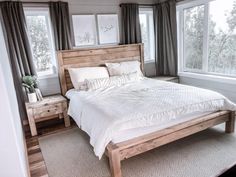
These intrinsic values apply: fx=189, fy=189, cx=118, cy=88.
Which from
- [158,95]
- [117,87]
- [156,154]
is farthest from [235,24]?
[156,154]

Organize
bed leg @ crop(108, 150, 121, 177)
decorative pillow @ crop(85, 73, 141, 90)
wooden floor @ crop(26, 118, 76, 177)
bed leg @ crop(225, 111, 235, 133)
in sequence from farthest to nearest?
decorative pillow @ crop(85, 73, 141, 90) < bed leg @ crop(225, 111, 235, 133) < wooden floor @ crop(26, 118, 76, 177) < bed leg @ crop(108, 150, 121, 177)

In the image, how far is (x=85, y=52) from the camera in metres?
3.61

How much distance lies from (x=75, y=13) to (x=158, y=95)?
2242 millimetres

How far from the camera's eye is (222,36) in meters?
3.43

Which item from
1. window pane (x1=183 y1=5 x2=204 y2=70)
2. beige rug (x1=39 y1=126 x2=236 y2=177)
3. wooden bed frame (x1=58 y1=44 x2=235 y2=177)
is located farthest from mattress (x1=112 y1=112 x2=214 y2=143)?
window pane (x1=183 y1=5 x2=204 y2=70)

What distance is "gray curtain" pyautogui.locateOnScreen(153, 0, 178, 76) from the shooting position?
→ 3996 mm

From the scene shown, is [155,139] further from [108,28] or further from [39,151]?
[108,28]

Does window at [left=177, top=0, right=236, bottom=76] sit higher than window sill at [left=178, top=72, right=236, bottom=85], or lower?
higher

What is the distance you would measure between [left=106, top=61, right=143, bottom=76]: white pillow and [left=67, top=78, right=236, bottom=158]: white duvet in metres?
0.70

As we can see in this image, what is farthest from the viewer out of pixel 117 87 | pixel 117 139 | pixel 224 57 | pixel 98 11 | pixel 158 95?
pixel 98 11

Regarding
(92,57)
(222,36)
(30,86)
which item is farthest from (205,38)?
(30,86)

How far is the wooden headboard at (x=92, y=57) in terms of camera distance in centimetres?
347

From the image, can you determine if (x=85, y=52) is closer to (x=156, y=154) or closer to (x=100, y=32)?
(x=100, y=32)

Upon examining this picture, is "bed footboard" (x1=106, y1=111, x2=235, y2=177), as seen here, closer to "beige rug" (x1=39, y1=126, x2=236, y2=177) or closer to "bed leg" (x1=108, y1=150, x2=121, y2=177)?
"bed leg" (x1=108, y1=150, x2=121, y2=177)
